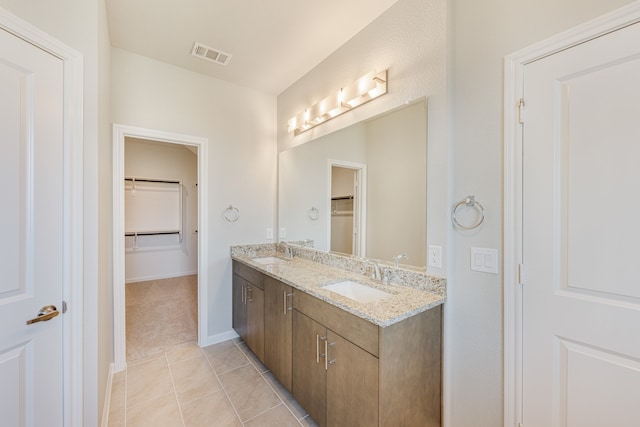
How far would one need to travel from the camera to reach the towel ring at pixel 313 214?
8.49ft

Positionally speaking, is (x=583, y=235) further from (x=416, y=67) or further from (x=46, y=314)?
(x=46, y=314)

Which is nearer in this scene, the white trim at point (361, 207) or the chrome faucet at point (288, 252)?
the white trim at point (361, 207)

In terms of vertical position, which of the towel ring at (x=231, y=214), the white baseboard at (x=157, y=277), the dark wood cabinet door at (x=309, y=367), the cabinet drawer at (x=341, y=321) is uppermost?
the towel ring at (x=231, y=214)

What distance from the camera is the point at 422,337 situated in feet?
4.58

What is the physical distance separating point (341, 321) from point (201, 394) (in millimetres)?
1429

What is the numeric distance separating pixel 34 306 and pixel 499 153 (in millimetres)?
2297

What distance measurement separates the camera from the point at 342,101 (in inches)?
83.5

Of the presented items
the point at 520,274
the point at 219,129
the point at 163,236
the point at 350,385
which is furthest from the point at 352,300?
the point at 163,236

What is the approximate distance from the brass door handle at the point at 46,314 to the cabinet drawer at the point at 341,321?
1.23 meters

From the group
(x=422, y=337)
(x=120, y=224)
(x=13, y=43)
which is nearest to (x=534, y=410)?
(x=422, y=337)

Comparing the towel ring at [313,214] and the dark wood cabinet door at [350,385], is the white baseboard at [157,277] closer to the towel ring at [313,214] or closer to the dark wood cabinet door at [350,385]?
the towel ring at [313,214]

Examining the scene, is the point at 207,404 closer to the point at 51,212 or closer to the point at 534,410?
the point at 51,212

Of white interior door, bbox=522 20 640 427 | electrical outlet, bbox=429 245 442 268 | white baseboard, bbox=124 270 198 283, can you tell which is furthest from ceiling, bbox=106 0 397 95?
white baseboard, bbox=124 270 198 283

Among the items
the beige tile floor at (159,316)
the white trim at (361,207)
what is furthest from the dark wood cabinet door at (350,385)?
the beige tile floor at (159,316)
